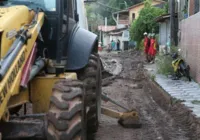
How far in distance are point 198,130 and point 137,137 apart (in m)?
1.22

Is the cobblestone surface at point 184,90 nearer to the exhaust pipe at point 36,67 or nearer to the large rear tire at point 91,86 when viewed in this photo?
the large rear tire at point 91,86

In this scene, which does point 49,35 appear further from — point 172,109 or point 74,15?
point 172,109

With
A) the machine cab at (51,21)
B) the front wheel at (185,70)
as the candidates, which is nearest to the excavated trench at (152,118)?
the front wheel at (185,70)

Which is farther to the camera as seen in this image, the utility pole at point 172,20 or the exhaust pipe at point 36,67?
the utility pole at point 172,20

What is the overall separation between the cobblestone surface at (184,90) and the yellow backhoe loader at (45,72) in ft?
10.7

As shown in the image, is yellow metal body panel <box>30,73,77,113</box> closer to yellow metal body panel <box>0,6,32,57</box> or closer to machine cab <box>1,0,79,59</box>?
machine cab <box>1,0,79,59</box>

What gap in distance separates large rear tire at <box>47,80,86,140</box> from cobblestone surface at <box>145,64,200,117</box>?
177 inches

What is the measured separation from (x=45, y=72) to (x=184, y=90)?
727cm

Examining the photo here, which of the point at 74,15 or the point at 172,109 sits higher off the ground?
the point at 74,15

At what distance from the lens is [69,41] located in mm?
6672

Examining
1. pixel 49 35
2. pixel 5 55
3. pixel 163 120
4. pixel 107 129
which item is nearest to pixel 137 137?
pixel 107 129

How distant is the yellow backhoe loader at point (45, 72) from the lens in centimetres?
455

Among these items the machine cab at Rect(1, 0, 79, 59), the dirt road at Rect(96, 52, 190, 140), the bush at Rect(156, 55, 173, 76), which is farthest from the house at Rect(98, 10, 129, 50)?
the machine cab at Rect(1, 0, 79, 59)

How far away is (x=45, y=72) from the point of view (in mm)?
5902
